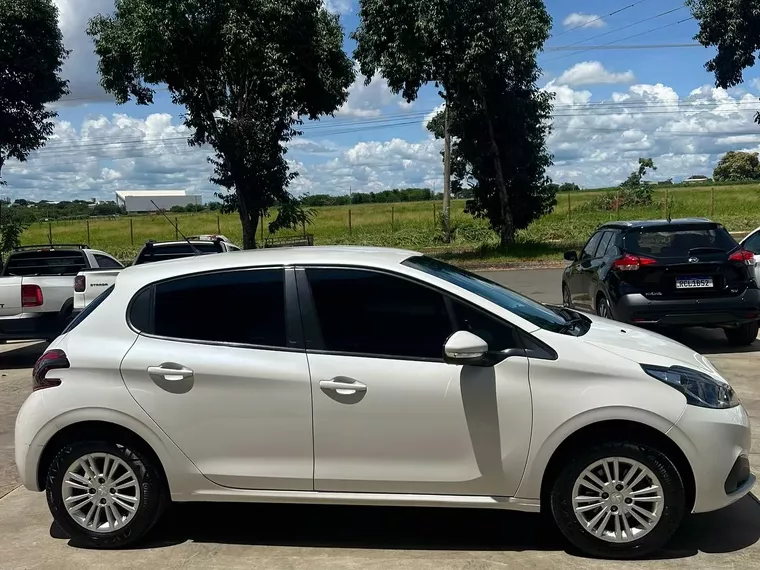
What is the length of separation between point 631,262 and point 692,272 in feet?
2.30

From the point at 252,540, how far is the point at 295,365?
1.16 m

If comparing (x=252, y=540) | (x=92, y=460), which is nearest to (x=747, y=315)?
(x=252, y=540)

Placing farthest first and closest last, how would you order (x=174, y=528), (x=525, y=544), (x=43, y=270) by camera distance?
(x=43, y=270)
(x=174, y=528)
(x=525, y=544)

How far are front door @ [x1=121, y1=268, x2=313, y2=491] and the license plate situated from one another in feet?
20.4

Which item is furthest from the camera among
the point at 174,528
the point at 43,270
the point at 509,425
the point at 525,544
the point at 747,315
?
the point at 43,270

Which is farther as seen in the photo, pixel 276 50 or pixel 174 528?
pixel 276 50

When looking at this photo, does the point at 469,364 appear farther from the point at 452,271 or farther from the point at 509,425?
the point at 452,271

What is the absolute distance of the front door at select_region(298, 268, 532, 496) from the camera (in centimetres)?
413

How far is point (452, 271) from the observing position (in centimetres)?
499

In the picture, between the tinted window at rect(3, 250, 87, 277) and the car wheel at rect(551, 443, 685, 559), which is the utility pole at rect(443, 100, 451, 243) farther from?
the car wheel at rect(551, 443, 685, 559)

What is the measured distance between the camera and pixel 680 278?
9180 mm

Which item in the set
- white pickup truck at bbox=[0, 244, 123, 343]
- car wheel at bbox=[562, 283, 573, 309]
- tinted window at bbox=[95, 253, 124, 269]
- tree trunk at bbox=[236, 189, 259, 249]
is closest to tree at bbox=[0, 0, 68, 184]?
tree trunk at bbox=[236, 189, 259, 249]

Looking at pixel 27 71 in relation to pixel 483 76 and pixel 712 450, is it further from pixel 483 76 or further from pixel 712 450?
pixel 712 450

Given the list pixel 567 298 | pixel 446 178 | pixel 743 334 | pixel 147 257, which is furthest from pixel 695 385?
pixel 446 178
